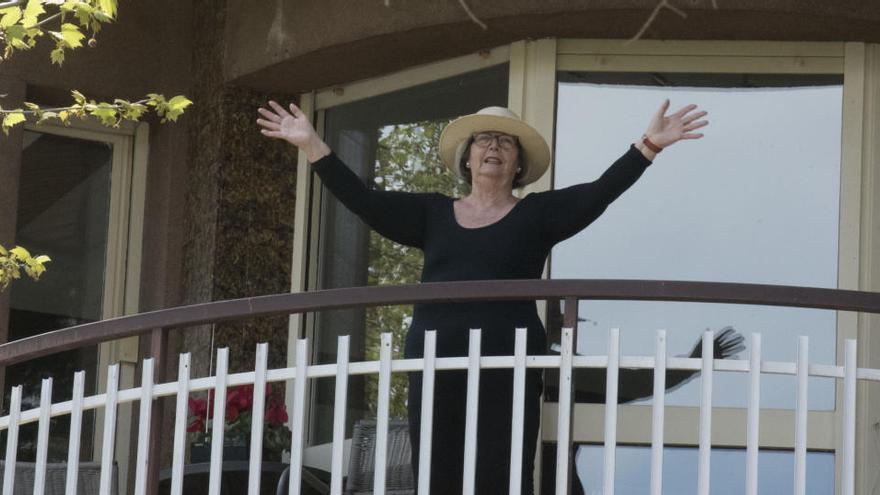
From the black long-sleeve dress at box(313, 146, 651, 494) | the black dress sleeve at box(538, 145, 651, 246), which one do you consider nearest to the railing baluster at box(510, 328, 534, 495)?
the black long-sleeve dress at box(313, 146, 651, 494)

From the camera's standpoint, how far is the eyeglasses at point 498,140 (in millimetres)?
5258

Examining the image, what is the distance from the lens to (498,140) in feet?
17.3

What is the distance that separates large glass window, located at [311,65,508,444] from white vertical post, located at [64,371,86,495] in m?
1.94

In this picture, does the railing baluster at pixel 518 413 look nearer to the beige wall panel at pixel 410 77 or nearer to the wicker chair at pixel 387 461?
the wicker chair at pixel 387 461

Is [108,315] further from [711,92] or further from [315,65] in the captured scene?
[711,92]

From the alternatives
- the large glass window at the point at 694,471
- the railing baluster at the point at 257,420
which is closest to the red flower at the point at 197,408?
the large glass window at the point at 694,471

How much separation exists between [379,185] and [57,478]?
2150mm

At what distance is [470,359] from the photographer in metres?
4.11

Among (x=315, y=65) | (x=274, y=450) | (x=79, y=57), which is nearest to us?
(x=274, y=450)

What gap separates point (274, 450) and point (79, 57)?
2055mm

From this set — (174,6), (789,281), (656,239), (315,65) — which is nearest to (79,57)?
(174,6)

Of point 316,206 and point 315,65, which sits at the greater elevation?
point 315,65

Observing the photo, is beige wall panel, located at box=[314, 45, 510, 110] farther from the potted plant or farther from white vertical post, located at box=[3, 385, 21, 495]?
white vertical post, located at box=[3, 385, 21, 495]

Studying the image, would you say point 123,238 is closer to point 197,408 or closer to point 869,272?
point 197,408
